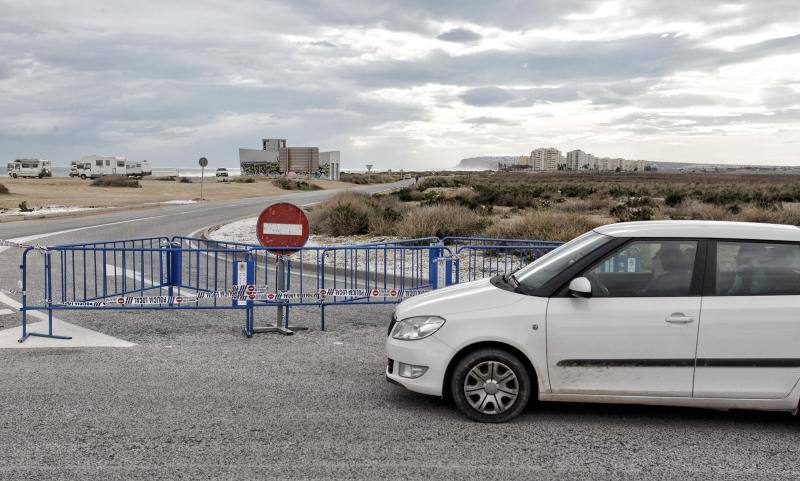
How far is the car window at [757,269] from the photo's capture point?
17.8ft

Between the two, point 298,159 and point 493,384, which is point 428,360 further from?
point 298,159

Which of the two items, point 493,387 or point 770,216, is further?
point 770,216

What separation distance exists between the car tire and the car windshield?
633 mm

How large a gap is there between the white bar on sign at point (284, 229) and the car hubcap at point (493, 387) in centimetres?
384

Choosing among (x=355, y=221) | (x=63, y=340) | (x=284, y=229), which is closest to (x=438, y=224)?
(x=355, y=221)

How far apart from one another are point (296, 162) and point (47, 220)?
91.2 metres

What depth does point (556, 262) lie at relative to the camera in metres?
6.07

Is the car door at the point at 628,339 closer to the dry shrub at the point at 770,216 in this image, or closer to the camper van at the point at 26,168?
the dry shrub at the point at 770,216

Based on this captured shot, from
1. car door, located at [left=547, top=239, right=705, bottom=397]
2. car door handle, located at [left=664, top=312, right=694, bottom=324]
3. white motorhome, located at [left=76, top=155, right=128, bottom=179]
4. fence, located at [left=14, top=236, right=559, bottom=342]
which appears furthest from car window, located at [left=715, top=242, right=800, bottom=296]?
white motorhome, located at [left=76, top=155, right=128, bottom=179]

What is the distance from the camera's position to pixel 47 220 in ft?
88.9

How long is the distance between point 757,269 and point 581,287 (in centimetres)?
135

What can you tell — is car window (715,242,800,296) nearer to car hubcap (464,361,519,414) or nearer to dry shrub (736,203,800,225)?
car hubcap (464,361,519,414)

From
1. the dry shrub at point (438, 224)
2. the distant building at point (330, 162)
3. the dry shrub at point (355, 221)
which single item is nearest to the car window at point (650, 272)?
the dry shrub at point (438, 224)

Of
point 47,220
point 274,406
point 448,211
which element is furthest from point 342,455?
point 47,220
